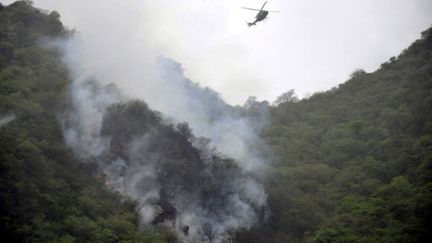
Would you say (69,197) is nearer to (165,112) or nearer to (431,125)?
(165,112)

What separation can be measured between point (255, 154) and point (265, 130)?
533 inches

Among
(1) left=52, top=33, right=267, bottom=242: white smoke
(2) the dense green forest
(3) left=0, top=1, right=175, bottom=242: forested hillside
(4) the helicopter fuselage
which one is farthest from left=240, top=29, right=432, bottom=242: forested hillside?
(4) the helicopter fuselage

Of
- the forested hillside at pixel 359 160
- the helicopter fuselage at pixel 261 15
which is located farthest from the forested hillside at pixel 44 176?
the helicopter fuselage at pixel 261 15

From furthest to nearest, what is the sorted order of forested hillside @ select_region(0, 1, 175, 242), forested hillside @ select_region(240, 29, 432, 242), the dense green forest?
forested hillside @ select_region(240, 29, 432, 242), the dense green forest, forested hillside @ select_region(0, 1, 175, 242)

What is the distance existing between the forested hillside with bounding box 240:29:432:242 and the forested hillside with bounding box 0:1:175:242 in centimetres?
1484

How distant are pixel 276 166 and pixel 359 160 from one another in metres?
10.8

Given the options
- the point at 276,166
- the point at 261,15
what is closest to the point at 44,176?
the point at 261,15

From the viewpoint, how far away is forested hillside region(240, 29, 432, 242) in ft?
217

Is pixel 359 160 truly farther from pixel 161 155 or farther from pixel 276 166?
pixel 161 155

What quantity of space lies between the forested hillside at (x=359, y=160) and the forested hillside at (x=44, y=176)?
14.8 m

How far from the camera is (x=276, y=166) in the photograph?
8438 centimetres

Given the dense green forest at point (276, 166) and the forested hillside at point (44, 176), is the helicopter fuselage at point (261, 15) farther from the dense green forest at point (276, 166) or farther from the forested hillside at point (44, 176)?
the forested hillside at point (44, 176)

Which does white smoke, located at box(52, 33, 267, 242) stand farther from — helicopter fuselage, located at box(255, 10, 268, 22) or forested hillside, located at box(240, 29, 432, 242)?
helicopter fuselage, located at box(255, 10, 268, 22)

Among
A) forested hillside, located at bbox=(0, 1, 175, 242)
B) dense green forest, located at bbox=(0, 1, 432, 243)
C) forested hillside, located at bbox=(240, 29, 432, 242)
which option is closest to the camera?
forested hillside, located at bbox=(0, 1, 175, 242)
